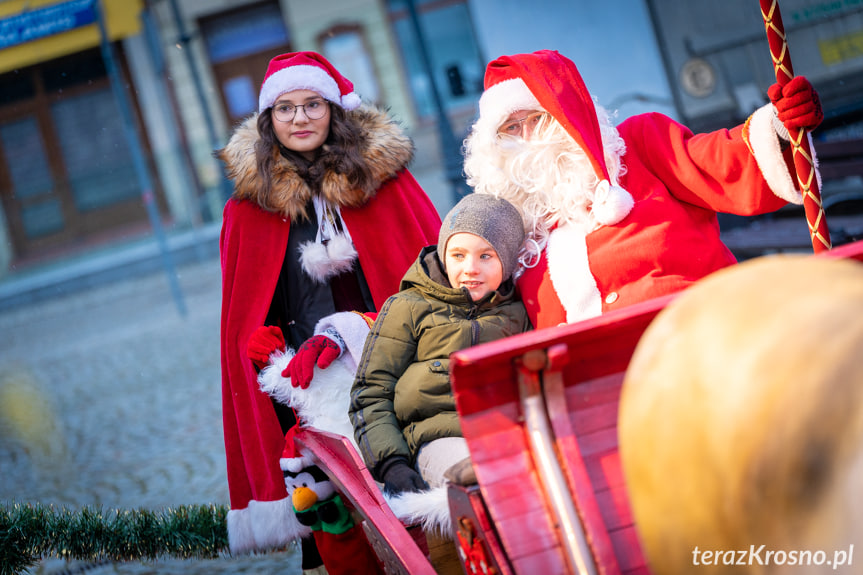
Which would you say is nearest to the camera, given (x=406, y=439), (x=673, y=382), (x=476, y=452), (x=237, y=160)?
(x=673, y=382)

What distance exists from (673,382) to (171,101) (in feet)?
58.7

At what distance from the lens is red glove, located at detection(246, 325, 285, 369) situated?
320 cm

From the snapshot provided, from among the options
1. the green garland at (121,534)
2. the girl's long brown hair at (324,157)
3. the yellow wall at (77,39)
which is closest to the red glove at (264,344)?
the girl's long brown hair at (324,157)

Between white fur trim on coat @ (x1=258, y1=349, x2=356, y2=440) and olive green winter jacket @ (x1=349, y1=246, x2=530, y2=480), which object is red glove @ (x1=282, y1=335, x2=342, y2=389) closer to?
white fur trim on coat @ (x1=258, y1=349, x2=356, y2=440)

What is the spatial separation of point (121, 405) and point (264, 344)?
609cm

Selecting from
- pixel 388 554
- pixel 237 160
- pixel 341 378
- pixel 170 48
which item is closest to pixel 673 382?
pixel 388 554

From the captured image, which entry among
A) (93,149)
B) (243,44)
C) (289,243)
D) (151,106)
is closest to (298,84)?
(289,243)

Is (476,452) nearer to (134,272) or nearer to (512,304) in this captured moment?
(512,304)

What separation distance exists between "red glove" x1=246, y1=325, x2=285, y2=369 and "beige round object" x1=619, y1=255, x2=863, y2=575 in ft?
7.42

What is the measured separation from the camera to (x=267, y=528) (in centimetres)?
336

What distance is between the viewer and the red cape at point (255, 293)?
135 inches

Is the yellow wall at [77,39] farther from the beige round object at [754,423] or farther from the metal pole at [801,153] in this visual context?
the beige round object at [754,423]

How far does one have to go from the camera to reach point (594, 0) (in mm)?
6160

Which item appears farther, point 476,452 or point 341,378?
point 341,378
